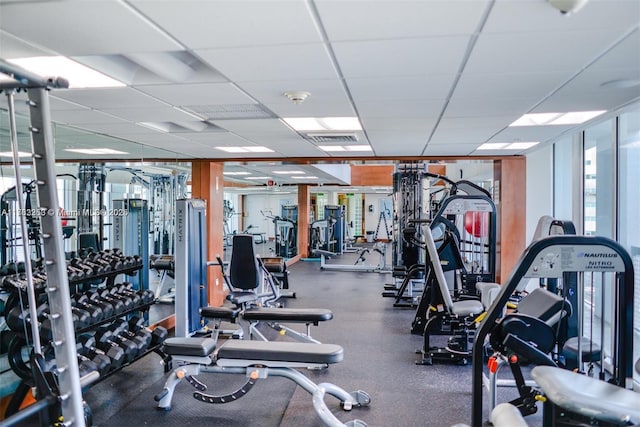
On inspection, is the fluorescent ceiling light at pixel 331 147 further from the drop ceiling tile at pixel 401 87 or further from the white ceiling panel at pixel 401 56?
the white ceiling panel at pixel 401 56

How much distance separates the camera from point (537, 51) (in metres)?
1.97

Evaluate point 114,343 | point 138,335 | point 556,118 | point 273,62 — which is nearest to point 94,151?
point 138,335

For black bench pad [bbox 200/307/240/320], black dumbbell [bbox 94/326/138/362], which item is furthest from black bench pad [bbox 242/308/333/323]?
black dumbbell [bbox 94/326/138/362]

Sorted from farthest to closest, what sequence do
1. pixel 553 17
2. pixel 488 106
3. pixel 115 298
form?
pixel 115 298
pixel 488 106
pixel 553 17

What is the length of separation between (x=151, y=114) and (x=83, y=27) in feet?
5.54

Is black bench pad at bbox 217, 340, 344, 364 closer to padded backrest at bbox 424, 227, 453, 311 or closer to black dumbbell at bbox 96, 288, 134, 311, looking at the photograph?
black dumbbell at bbox 96, 288, 134, 311

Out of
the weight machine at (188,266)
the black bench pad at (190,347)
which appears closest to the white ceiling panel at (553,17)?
the black bench pad at (190,347)

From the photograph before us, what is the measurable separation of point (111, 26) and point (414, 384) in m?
3.30

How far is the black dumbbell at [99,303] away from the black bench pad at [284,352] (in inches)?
43.0

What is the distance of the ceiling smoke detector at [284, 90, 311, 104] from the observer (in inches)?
106

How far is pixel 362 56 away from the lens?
2049 millimetres

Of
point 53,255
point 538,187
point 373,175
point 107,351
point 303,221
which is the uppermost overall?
point 373,175

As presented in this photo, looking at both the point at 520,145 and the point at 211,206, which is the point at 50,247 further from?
the point at 520,145

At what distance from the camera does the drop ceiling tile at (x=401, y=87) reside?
242 centimetres
